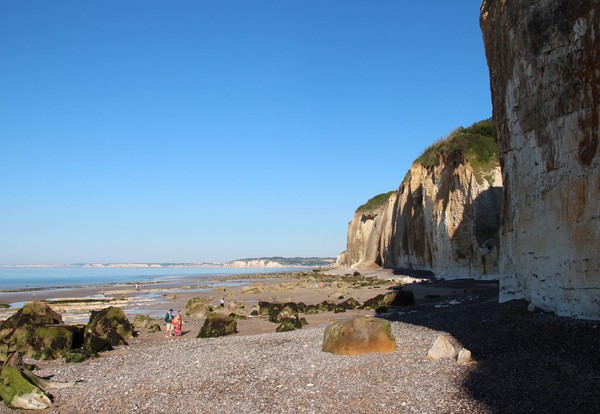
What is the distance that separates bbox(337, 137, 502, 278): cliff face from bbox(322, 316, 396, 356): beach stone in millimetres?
22551

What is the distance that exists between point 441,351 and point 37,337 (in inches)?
549

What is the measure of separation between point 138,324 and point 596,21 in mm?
21567

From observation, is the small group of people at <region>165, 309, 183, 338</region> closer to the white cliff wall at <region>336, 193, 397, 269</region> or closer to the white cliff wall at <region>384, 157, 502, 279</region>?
the white cliff wall at <region>384, 157, 502, 279</region>

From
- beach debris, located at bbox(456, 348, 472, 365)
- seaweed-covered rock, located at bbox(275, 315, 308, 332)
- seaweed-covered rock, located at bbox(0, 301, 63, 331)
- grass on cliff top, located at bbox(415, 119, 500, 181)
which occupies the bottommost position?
seaweed-covered rock, located at bbox(275, 315, 308, 332)

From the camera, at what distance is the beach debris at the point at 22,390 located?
10312 millimetres

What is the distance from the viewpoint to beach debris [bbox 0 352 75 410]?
10.3 m

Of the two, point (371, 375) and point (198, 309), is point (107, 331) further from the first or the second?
point (371, 375)

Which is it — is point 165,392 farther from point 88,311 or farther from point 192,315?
point 88,311

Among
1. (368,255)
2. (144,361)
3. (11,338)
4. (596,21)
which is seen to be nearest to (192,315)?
(11,338)

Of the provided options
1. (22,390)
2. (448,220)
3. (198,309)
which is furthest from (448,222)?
(22,390)

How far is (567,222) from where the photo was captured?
11.9 meters

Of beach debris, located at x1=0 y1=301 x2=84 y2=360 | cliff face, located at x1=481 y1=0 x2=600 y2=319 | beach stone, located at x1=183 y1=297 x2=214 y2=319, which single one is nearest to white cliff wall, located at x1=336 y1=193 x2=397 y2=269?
beach stone, located at x1=183 y1=297 x2=214 y2=319

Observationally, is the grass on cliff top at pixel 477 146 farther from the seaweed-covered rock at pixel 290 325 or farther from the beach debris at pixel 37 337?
the beach debris at pixel 37 337

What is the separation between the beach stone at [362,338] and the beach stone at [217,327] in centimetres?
723
